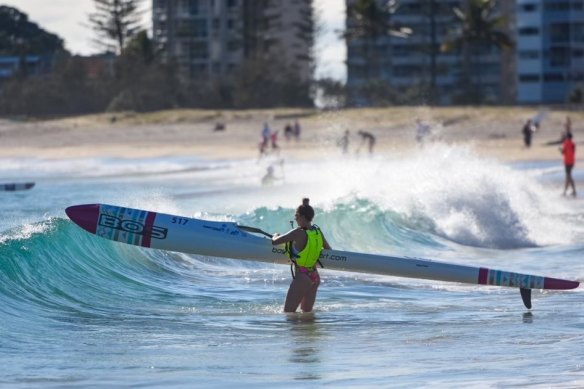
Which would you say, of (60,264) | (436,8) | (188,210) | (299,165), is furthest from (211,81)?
(60,264)

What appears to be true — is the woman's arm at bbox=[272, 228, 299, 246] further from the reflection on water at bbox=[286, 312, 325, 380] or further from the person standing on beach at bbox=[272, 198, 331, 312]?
the reflection on water at bbox=[286, 312, 325, 380]

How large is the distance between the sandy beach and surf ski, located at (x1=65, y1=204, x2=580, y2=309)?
30.3m

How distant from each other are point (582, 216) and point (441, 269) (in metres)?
11.7

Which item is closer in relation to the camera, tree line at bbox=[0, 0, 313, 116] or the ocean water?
the ocean water

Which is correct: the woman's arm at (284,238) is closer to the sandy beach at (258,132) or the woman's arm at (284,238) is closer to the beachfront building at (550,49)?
the sandy beach at (258,132)

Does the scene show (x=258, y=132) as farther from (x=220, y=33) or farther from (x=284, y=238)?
(x=284, y=238)

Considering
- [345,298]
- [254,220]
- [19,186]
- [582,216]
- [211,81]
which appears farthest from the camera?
[211,81]

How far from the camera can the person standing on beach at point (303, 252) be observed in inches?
483

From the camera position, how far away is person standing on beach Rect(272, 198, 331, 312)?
12.3m

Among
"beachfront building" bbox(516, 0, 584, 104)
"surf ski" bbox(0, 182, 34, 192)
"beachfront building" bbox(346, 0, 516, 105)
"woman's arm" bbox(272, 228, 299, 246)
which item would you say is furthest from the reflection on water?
"beachfront building" bbox(516, 0, 584, 104)

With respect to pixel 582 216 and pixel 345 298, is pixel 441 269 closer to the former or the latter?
pixel 345 298

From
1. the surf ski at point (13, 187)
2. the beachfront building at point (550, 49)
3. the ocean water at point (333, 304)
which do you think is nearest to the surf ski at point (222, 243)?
the ocean water at point (333, 304)

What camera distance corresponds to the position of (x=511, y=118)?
188 ft

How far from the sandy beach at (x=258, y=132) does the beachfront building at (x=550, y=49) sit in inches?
1107
